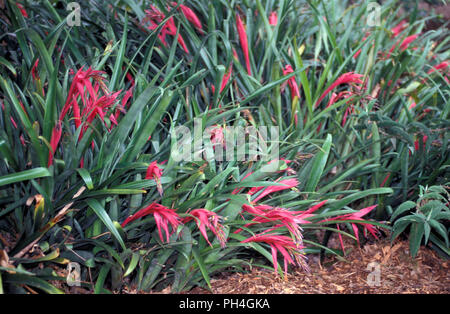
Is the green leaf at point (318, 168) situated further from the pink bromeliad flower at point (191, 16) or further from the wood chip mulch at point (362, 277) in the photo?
the pink bromeliad flower at point (191, 16)

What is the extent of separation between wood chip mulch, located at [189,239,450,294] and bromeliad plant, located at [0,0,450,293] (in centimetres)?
7

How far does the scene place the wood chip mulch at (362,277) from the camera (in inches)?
69.3

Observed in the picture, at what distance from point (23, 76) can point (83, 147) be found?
0.51m

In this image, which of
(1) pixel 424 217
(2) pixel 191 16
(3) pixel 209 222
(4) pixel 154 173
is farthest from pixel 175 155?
(2) pixel 191 16

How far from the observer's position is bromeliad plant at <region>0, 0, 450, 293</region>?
5.00 feet

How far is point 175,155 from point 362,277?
88 centimetres

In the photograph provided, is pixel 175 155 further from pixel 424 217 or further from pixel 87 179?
pixel 424 217

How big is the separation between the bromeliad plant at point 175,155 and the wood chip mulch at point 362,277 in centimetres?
7

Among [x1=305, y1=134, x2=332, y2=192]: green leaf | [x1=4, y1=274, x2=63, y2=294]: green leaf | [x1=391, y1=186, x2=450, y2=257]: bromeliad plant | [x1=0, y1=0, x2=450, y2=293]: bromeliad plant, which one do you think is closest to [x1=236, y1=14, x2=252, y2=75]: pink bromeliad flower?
[x1=0, y1=0, x2=450, y2=293]: bromeliad plant

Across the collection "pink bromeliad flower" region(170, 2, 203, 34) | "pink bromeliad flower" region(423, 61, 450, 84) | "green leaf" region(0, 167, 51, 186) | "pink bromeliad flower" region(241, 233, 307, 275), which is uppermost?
"pink bromeliad flower" region(170, 2, 203, 34)

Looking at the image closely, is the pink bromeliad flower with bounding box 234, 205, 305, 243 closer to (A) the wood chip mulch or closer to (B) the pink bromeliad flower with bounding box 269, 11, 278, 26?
(A) the wood chip mulch

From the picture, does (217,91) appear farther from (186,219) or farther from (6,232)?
(6,232)

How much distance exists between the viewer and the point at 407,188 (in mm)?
2035

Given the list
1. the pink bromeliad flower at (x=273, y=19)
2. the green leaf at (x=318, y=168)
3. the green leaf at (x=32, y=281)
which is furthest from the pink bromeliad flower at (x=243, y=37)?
the green leaf at (x=32, y=281)
